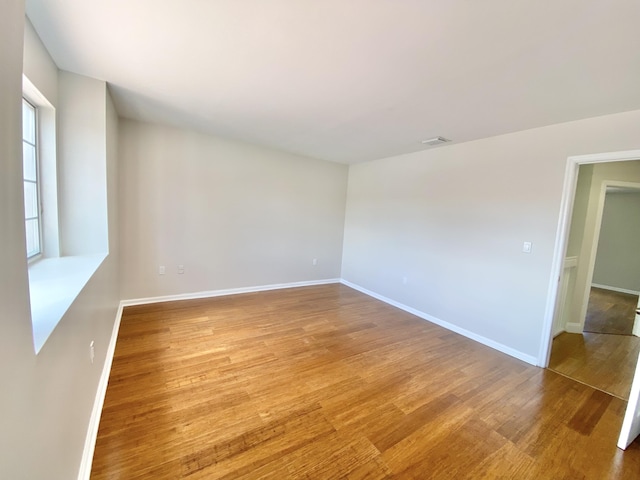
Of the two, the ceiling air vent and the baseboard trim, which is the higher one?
the ceiling air vent

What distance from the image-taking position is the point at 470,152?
10.9 feet

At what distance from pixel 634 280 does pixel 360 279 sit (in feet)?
20.4

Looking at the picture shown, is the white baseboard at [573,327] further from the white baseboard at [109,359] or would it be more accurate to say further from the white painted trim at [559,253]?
the white baseboard at [109,359]

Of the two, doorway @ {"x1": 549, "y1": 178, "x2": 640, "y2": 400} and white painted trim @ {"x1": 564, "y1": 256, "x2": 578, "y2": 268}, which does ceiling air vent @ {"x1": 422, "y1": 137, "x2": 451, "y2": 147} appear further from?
white painted trim @ {"x1": 564, "y1": 256, "x2": 578, "y2": 268}

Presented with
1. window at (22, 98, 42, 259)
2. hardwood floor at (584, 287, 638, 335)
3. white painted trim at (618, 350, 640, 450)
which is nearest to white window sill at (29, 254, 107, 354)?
window at (22, 98, 42, 259)

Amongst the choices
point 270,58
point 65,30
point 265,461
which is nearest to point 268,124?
point 270,58

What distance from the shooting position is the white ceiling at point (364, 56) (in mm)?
1338

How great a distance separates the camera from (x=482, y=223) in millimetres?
3230

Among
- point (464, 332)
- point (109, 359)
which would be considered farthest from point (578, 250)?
point (109, 359)

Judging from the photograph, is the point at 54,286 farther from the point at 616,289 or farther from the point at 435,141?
the point at 616,289

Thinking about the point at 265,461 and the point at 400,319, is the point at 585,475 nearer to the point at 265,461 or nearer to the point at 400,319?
the point at 265,461

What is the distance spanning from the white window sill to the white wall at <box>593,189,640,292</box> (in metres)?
9.30

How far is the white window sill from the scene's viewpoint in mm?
1050

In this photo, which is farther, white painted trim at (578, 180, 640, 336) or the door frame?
white painted trim at (578, 180, 640, 336)
